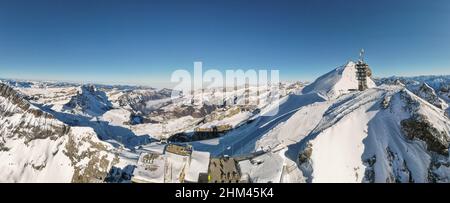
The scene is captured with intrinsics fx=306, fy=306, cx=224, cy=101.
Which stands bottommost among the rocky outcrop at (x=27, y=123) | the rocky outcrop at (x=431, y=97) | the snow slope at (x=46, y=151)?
the snow slope at (x=46, y=151)

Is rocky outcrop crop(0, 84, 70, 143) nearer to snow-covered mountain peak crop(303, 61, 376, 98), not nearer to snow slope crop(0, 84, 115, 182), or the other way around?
snow slope crop(0, 84, 115, 182)

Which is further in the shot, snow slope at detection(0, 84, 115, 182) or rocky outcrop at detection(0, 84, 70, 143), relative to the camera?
rocky outcrop at detection(0, 84, 70, 143)

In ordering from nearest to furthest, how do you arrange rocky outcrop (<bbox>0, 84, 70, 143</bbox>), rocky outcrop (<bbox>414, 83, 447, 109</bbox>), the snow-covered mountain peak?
1. rocky outcrop (<bbox>414, 83, 447, 109</bbox>)
2. rocky outcrop (<bbox>0, 84, 70, 143</bbox>)
3. the snow-covered mountain peak

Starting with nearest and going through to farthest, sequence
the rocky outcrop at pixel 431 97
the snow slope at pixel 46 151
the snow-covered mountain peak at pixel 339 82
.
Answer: the snow slope at pixel 46 151
the rocky outcrop at pixel 431 97
the snow-covered mountain peak at pixel 339 82

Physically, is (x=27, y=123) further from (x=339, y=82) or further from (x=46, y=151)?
(x=339, y=82)

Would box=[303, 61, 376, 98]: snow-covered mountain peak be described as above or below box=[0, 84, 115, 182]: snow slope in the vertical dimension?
above

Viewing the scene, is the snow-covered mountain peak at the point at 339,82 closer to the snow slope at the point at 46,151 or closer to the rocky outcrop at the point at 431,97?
the rocky outcrop at the point at 431,97

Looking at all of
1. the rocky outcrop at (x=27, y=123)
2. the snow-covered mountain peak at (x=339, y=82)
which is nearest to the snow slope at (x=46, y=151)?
the rocky outcrop at (x=27, y=123)

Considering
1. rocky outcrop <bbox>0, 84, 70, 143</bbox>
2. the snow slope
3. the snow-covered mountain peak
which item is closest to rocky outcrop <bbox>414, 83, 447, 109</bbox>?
the snow-covered mountain peak
